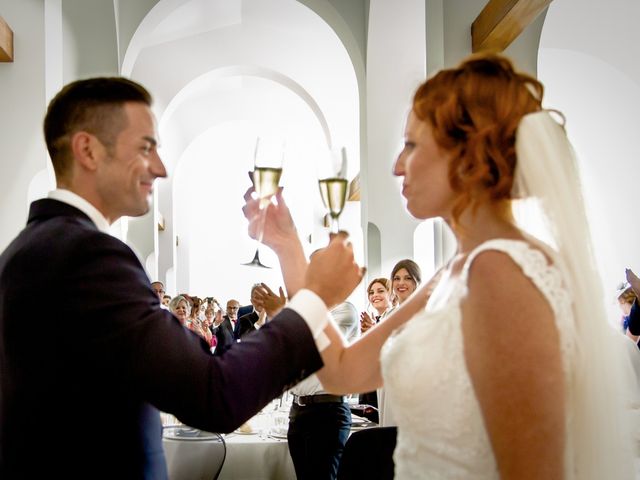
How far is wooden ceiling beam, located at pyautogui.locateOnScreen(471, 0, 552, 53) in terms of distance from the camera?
4.37 m

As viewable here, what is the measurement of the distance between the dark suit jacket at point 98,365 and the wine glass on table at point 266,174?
22.9 inches

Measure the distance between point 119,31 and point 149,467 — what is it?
543 centimetres

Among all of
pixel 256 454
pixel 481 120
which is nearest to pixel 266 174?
pixel 481 120

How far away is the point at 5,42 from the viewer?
439cm

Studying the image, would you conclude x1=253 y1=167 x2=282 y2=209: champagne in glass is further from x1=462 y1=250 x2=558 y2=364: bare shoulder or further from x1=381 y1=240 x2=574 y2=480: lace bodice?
x1=462 y1=250 x2=558 y2=364: bare shoulder

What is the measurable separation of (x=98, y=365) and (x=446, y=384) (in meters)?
0.74

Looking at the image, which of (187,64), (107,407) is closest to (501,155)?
(107,407)

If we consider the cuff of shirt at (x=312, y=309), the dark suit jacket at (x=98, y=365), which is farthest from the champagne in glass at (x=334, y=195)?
→ the dark suit jacket at (x=98, y=365)

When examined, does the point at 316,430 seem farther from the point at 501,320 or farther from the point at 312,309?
the point at 501,320

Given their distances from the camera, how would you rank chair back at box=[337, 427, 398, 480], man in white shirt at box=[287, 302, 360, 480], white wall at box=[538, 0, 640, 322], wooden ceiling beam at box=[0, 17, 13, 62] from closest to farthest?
chair back at box=[337, 427, 398, 480]
man in white shirt at box=[287, 302, 360, 480]
wooden ceiling beam at box=[0, 17, 13, 62]
white wall at box=[538, 0, 640, 322]

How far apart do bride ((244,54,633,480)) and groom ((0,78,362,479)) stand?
1.00ft

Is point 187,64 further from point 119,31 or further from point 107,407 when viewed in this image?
point 107,407

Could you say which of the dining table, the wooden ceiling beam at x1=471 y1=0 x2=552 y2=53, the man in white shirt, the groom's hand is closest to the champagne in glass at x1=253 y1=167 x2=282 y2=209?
the groom's hand

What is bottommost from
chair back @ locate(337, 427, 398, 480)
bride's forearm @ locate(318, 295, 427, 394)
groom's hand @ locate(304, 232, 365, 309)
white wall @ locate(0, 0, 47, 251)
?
chair back @ locate(337, 427, 398, 480)
